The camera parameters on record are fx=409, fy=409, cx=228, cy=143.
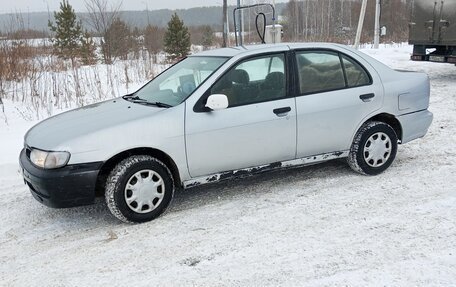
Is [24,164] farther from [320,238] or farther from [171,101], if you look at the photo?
[320,238]

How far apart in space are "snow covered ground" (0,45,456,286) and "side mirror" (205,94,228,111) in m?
1.02

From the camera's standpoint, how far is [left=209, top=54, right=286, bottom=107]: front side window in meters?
4.04

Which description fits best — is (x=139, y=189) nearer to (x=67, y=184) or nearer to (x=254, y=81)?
(x=67, y=184)

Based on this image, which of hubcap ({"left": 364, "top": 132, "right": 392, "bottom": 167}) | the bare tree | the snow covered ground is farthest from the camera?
the bare tree

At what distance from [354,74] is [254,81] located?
124cm

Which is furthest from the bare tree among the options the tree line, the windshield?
the tree line

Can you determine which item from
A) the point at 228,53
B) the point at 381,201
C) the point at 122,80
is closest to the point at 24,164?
the point at 228,53

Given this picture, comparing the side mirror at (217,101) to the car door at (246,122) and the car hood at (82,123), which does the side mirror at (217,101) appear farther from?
the car hood at (82,123)

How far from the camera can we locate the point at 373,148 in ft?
15.4

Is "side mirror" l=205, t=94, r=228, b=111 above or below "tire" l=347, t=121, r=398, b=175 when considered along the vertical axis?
above

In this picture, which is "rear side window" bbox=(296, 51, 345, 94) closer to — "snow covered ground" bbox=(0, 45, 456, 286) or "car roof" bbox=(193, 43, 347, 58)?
"car roof" bbox=(193, 43, 347, 58)

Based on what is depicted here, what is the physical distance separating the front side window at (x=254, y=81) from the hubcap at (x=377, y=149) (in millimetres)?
1256

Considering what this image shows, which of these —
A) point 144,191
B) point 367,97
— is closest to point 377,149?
point 367,97

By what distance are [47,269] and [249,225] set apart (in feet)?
5.50
